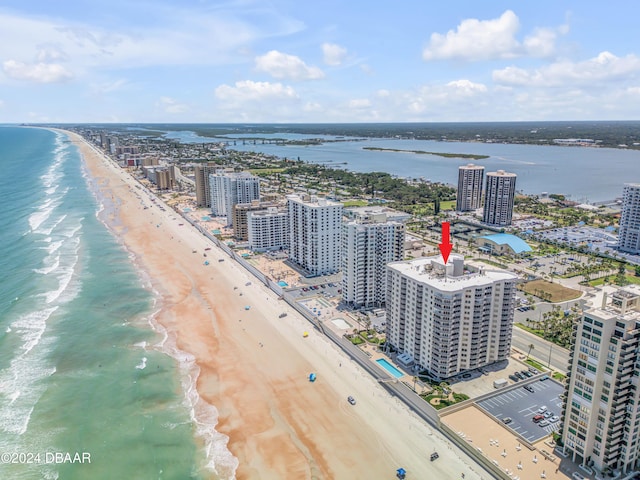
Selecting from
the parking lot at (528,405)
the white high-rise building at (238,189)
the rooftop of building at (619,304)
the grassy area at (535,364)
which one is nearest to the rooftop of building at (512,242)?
the grassy area at (535,364)

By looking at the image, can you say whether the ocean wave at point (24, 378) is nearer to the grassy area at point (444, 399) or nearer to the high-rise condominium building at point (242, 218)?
the grassy area at point (444, 399)

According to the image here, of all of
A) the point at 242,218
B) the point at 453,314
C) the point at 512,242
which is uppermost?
the point at 453,314

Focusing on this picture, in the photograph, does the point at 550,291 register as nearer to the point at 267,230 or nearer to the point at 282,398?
the point at 282,398

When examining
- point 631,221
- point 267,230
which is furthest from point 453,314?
point 631,221

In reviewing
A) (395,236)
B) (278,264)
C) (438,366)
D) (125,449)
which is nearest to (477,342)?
(438,366)

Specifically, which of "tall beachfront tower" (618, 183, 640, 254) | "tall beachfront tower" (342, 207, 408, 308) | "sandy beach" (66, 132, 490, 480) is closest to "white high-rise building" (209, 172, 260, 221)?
"sandy beach" (66, 132, 490, 480)

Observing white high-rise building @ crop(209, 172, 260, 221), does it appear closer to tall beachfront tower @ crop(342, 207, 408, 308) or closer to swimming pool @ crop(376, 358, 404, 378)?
tall beachfront tower @ crop(342, 207, 408, 308)
